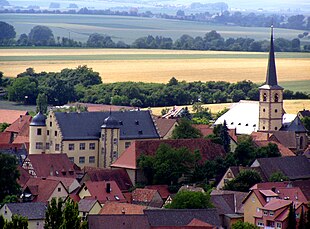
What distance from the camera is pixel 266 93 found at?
9431 cm

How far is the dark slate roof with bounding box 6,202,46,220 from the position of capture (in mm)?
59531

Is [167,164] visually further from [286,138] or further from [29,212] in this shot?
[286,138]

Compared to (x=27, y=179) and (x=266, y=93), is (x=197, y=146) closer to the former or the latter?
(x=27, y=179)

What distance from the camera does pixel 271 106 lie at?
93.5 m

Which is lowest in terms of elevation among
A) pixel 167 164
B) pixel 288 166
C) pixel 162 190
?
pixel 162 190

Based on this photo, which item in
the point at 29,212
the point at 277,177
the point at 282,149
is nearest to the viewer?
the point at 29,212

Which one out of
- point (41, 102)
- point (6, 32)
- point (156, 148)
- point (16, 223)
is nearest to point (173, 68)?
point (6, 32)

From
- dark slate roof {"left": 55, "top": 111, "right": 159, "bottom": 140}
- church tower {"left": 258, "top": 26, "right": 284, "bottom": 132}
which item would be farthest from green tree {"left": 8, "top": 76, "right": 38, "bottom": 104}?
dark slate roof {"left": 55, "top": 111, "right": 159, "bottom": 140}

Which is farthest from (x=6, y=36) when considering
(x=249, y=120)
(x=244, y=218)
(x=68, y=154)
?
(x=244, y=218)

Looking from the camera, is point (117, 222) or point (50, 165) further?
point (50, 165)

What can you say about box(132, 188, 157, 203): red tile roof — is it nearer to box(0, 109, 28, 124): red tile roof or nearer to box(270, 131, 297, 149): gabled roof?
box(270, 131, 297, 149): gabled roof

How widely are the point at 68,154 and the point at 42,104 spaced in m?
31.8

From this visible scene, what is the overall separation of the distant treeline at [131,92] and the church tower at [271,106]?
2453 centimetres

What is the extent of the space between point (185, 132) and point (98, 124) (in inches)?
212
